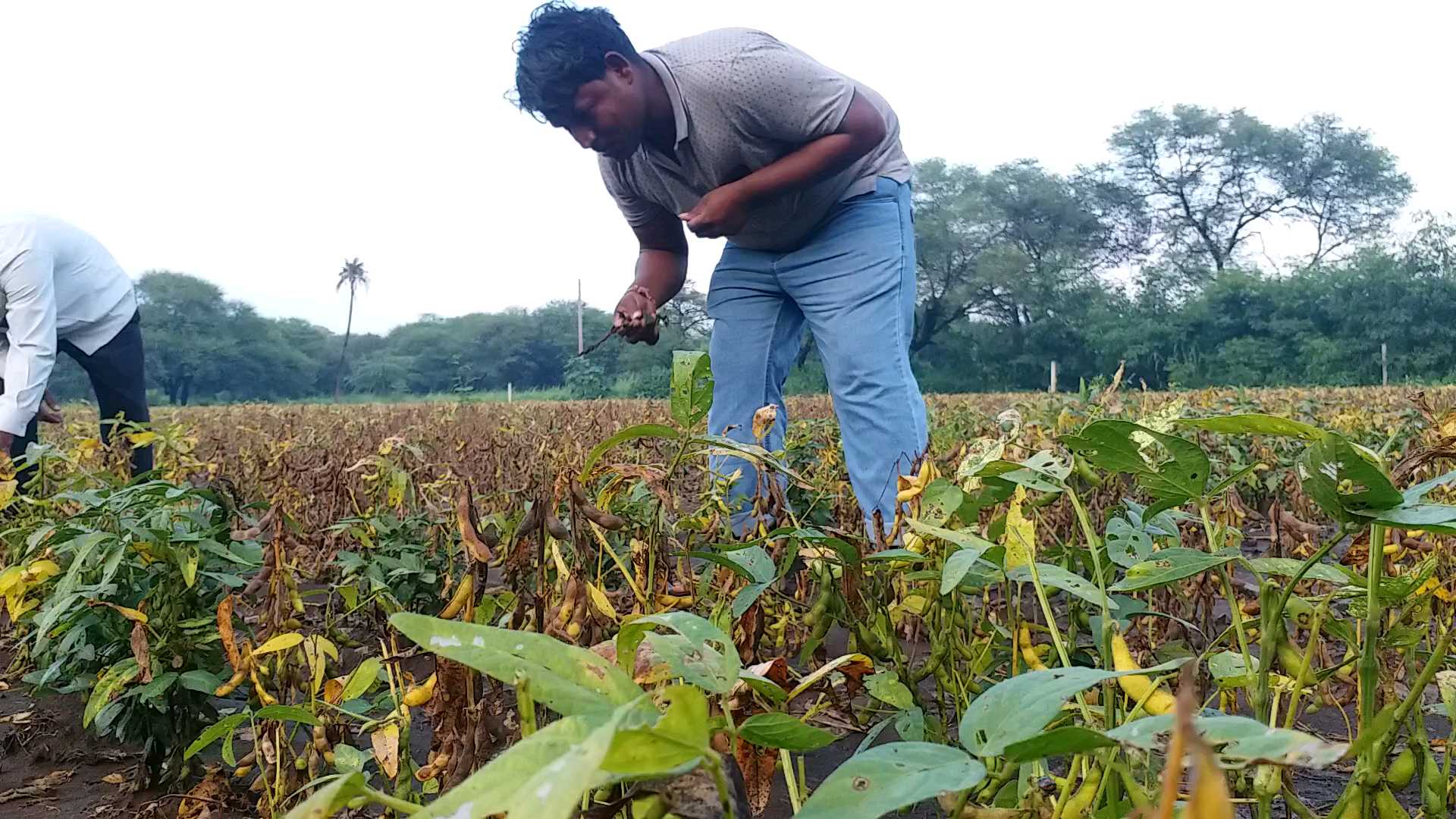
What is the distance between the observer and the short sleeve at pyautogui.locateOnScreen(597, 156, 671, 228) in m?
2.51

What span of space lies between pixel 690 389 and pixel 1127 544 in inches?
15.4

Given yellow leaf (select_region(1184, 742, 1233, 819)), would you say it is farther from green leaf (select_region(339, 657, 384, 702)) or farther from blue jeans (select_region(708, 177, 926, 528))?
blue jeans (select_region(708, 177, 926, 528))

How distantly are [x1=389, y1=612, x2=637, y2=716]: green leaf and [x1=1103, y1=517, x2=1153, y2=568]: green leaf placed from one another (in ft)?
1.64

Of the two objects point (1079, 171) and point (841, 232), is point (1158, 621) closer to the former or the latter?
point (841, 232)

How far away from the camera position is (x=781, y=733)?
468mm

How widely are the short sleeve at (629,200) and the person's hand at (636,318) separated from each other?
21.4 inches

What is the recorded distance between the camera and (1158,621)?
1429 mm

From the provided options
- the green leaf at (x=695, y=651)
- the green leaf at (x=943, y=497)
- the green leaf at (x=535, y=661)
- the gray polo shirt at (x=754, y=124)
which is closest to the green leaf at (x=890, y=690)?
the green leaf at (x=943, y=497)

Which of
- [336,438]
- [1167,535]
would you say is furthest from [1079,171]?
[1167,535]

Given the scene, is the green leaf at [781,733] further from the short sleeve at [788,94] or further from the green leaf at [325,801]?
the short sleeve at [788,94]

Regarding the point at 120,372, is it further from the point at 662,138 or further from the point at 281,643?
the point at 281,643

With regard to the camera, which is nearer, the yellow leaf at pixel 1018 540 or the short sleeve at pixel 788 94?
the yellow leaf at pixel 1018 540

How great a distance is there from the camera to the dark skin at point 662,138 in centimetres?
206

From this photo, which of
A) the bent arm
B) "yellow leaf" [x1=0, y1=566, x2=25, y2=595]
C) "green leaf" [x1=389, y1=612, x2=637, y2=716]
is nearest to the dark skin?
"yellow leaf" [x1=0, y1=566, x2=25, y2=595]
